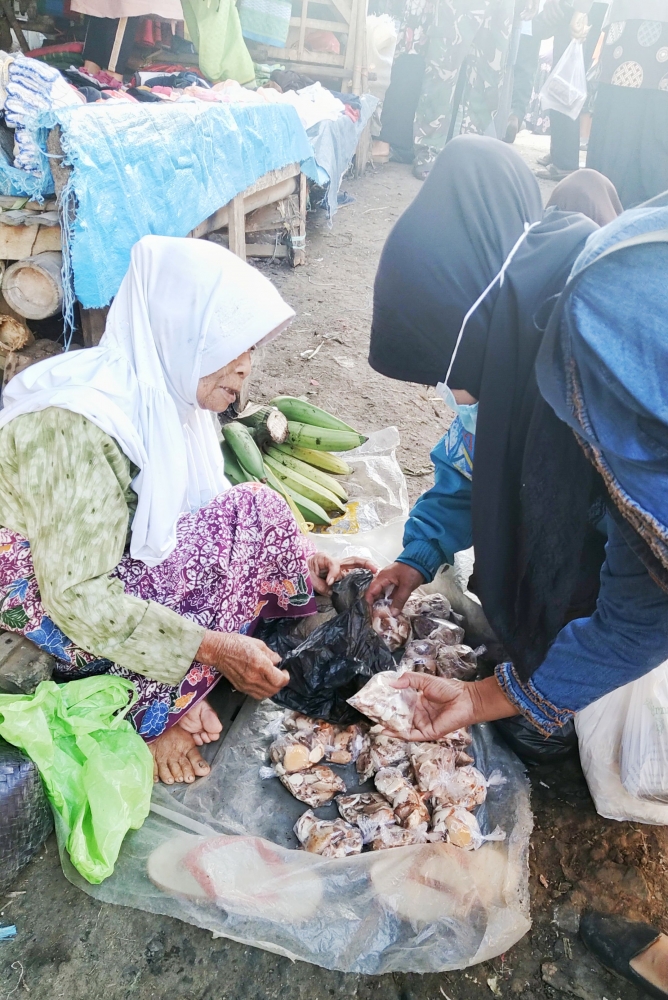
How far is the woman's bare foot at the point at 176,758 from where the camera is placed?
5.66 ft

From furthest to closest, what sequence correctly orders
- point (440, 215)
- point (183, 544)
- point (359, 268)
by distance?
point (359, 268) → point (183, 544) → point (440, 215)

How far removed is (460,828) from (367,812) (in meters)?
0.23

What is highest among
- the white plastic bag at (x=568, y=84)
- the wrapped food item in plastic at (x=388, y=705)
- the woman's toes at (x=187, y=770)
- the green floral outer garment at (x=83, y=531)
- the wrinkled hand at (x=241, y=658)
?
the white plastic bag at (x=568, y=84)

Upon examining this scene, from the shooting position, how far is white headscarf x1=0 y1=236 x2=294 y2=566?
5.00 ft

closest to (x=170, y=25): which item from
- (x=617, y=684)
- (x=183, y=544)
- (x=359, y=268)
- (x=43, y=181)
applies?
(x=359, y=268)

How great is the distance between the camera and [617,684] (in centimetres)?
138

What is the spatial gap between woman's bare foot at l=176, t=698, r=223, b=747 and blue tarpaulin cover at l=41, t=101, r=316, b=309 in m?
1.77

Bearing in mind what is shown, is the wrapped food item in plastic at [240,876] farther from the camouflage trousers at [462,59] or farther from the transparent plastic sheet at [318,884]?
the camouflage trousers at [462,59]

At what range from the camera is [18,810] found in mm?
1464

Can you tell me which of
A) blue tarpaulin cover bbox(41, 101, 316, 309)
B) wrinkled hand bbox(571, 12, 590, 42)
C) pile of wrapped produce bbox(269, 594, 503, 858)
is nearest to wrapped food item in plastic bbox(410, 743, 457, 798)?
pile of wrapped produce bbox(269, 594, 503, 858)

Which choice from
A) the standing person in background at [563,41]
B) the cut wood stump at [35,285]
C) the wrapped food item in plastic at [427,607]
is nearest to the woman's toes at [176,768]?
the wrapped food item in plastic at [427,607]

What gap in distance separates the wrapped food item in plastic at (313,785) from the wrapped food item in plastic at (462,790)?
258mm

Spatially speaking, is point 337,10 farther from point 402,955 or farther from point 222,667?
point 402,955

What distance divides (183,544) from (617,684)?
1125 mm
